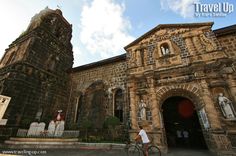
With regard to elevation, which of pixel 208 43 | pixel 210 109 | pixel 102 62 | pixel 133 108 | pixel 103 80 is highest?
pixel 102 62

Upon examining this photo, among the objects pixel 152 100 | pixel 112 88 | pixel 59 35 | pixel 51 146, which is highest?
pixel 59 35

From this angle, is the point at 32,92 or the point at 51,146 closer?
the point at 51,146

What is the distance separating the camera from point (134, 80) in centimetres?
970

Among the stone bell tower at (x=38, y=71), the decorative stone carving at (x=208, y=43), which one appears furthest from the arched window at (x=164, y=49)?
the stone bell tower at (x=38, y=71)

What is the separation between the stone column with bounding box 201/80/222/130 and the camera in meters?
6.80

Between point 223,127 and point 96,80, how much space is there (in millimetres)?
9978

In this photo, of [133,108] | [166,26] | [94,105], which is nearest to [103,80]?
[94,105]

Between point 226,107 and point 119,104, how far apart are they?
23.0 ft

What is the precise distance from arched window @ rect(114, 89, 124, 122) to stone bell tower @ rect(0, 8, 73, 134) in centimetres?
566

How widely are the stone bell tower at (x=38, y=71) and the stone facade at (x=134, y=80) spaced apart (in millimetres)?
48

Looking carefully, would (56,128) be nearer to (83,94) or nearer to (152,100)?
(83,94)

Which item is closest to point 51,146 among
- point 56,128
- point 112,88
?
point 56,128

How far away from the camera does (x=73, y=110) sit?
508 inches

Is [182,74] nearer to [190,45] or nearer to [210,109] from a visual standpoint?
[190,45]
